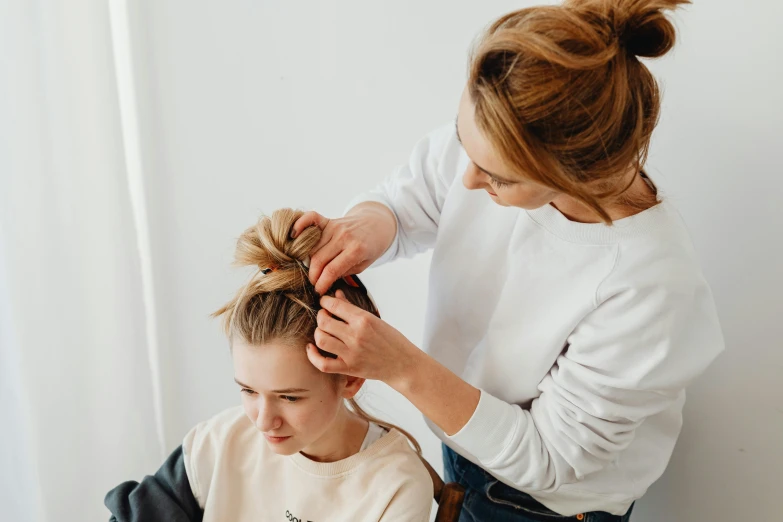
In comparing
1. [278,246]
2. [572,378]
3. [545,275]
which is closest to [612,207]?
[545,275]

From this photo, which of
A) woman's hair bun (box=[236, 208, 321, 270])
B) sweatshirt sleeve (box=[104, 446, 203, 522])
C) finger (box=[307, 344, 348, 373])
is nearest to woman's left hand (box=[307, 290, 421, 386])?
finger (box=[307, 344, 348, 373])

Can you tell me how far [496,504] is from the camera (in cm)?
126

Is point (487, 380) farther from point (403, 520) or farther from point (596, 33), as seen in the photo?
point (596, 33)

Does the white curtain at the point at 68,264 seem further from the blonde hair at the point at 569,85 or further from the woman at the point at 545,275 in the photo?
the blonde hair at the point at 569,85

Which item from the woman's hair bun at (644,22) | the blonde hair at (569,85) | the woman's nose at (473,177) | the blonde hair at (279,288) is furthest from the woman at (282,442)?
the woman's hair bun at (644,22)

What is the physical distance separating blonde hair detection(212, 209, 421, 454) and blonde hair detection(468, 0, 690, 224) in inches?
13.5

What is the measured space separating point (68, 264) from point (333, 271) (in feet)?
2.31

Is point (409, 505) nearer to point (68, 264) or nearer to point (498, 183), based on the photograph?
point (498, 183)

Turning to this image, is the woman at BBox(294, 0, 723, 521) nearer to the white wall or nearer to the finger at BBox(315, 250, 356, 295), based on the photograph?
the finger at BBox(315, 250, 356, 295)

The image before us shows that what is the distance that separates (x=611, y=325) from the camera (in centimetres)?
101

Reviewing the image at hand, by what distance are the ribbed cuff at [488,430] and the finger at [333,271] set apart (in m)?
0.27

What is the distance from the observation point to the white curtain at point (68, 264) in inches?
51.4

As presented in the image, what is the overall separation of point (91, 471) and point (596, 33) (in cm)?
138

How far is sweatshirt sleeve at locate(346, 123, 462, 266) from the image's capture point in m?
1.24
